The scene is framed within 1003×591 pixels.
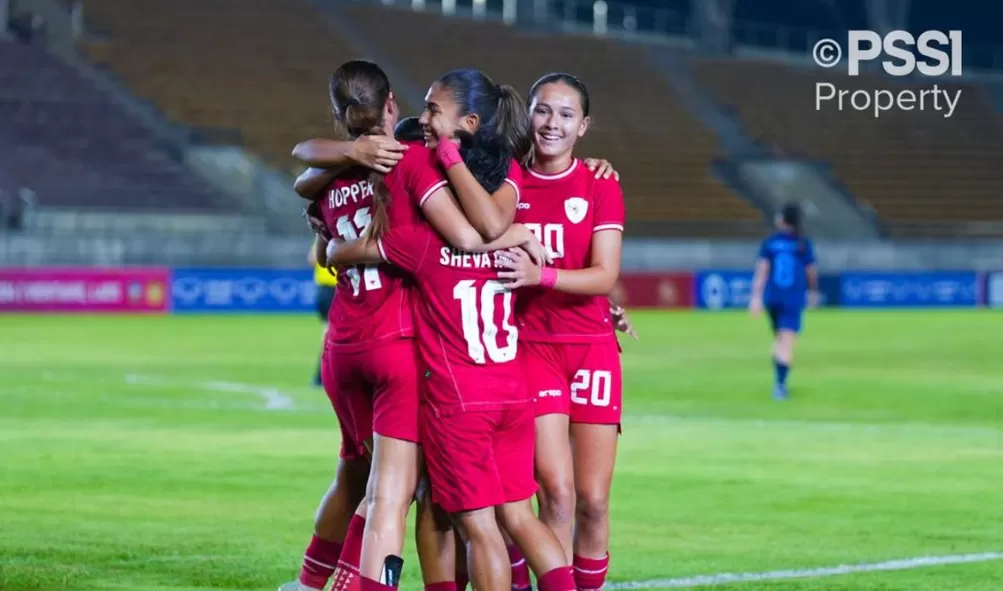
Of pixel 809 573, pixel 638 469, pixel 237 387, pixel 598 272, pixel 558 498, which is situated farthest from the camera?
pixel 237 387

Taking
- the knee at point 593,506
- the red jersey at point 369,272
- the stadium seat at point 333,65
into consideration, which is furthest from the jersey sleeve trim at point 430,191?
the stadium seat at point 333,65

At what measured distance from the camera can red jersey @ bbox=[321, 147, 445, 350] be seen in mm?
A: 6340

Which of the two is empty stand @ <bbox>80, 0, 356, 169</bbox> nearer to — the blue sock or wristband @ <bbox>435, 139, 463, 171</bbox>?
the blue sock

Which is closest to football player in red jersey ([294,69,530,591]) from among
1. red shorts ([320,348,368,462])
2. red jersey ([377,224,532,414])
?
red jersey ([377,224,532,414])

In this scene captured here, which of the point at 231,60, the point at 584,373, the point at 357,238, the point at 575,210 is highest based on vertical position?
the point at 231,60

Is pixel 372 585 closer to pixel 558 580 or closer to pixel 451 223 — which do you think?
pixel 558 580

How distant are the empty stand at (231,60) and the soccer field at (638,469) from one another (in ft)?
70.1

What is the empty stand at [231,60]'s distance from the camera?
4534cm

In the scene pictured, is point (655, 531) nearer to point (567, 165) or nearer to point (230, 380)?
point (567, 165)

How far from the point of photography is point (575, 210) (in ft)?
23.1

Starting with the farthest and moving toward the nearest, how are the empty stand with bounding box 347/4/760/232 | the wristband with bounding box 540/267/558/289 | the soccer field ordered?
the empty stand with bounding box 347/4/760/232, the soccer field, the wristband with bounding box 540/267/558/289

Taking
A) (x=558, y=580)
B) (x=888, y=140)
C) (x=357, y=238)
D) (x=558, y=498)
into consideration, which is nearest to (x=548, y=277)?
(x=357, y=238)

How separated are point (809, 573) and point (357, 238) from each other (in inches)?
119

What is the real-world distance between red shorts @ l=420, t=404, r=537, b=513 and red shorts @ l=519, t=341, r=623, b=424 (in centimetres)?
61
